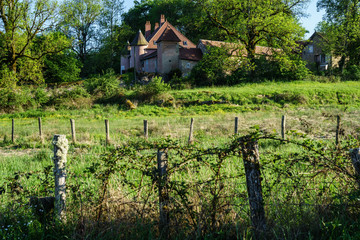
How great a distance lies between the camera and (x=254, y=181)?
3.78 meters

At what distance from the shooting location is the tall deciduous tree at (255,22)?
35875 mm

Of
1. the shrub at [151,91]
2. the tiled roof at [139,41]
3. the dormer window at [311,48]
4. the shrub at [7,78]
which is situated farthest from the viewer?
the dormer window at [311,48]

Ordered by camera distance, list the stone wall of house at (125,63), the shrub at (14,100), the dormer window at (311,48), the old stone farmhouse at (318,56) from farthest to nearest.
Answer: the stone wall of house at (125,63)
the dormer window at (311,48)
the old stone farmhouse at (318,56)
the shrub at (14,100)

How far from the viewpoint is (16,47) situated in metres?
36.4

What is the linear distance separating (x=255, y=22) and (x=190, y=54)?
42.2ft

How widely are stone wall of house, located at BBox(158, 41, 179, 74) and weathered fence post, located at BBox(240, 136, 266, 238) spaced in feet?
140

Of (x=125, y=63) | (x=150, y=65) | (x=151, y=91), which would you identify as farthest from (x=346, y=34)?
(x=125, y=63)

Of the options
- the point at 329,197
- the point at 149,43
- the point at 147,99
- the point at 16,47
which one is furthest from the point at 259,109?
the point at 149,43

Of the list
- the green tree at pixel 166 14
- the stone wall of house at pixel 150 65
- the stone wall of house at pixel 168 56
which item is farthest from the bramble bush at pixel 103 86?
the green tree at pixel 166 14

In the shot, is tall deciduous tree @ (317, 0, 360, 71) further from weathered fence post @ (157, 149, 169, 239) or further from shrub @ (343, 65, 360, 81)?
Answer: weathered fence post @ (157, 149, 169, 239)

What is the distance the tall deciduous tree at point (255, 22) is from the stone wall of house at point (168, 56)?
27.3ft

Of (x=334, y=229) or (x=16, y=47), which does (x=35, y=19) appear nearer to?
(x=16, y=47)

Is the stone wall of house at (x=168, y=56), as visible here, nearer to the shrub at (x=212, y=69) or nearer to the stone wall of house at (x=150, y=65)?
the stone wall of house at (x=150, y=65)

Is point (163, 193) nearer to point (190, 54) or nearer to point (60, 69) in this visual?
point (190, 54)
